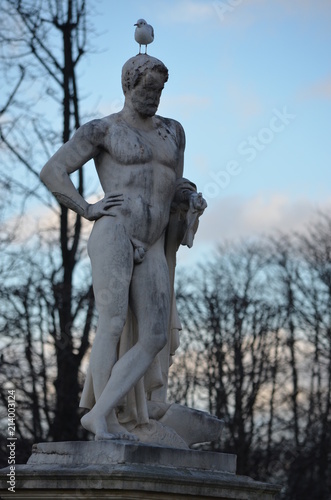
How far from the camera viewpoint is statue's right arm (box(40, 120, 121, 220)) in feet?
27.5

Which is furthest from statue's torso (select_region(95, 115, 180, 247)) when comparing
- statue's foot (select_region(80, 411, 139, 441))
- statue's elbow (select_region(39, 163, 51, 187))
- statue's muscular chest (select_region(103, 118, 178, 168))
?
statue's foot (select_region(80, 411, 139, 441))

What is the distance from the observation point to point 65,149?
846cm

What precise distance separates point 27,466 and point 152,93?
2.88 meters

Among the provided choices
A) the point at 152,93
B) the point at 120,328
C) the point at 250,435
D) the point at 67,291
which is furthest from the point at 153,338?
the point at 250,435

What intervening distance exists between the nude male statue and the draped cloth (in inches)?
2.4

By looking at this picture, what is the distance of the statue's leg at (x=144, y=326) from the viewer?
7.94m

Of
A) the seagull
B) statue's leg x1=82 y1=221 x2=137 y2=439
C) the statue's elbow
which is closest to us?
statue's leg x1=82 y1=221 x2=137 y2=439

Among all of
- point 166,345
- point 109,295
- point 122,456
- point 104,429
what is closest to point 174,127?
point 109,295

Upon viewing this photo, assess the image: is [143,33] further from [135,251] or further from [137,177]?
[135,251]

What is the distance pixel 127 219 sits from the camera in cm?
827

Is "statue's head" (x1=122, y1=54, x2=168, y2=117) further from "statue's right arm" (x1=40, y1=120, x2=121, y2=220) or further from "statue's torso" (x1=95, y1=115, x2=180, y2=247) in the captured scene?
"statue's right arm" (x1=40, y1=120, x2=121, y2=220)

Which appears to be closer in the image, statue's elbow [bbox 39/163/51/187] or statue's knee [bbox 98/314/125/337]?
statue's knee [bbox 98/314/125/337]

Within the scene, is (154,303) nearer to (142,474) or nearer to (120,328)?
(120,328)

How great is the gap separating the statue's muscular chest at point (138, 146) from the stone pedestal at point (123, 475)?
2.11 meters
